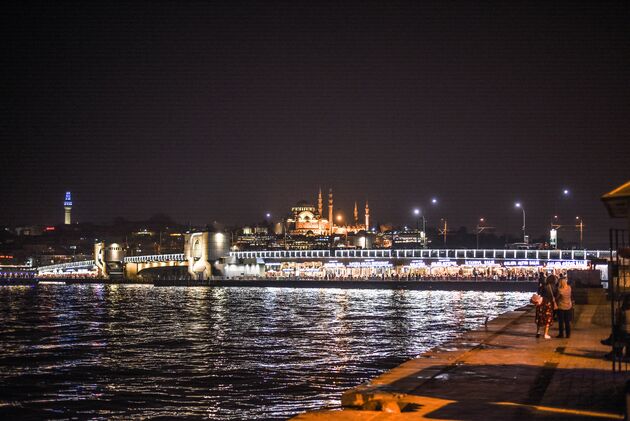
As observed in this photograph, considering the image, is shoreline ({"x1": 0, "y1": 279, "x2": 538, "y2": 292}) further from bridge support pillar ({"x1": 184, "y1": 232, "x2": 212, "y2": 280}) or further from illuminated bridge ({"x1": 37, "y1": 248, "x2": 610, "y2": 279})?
illuminated bridge ({"x1": 37, "y1": 248, "x2": 610, "y2": 279})

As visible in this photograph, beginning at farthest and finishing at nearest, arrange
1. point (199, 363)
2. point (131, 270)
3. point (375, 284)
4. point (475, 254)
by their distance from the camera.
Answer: point (131, 270) → point (475, 254) → point (375, 284) → point (199, 363)

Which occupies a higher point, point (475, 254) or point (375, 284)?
A: point (475, 254)

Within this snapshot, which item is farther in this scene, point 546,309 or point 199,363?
point 199,363

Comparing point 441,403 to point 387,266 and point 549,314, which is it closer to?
point 549,314

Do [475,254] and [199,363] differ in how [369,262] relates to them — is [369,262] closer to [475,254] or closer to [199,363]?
[475,254]

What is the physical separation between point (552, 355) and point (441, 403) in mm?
6451

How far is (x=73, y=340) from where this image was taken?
1566 inches

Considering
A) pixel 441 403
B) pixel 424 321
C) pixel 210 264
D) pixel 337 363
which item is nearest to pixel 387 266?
pixel 210 264

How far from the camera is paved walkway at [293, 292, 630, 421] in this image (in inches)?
466

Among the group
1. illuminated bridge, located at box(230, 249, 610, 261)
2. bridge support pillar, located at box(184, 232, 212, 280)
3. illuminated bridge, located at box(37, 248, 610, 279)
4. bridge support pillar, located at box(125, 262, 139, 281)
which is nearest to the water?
illuminated bridge, located at box(230, 249, 610, 261)

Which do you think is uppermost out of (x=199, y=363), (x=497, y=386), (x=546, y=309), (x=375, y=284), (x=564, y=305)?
(x=564, y=305)

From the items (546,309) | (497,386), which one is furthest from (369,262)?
(497,386)

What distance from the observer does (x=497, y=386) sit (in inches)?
559

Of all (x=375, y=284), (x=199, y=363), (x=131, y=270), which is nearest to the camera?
(x=199, y=363)
